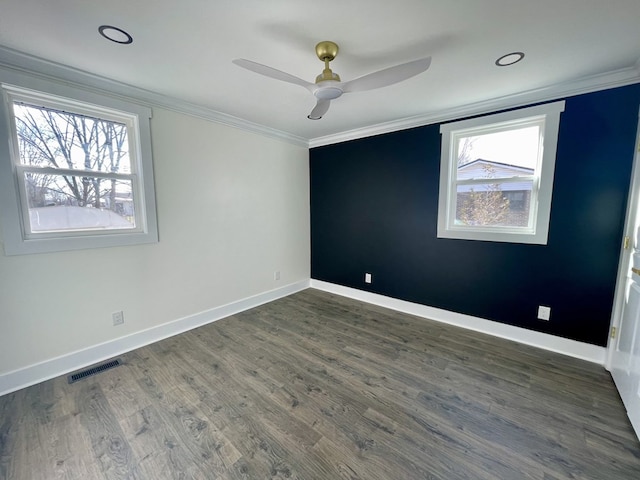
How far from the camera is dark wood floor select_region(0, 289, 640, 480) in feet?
4.52

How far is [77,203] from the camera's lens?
2215 millimetres

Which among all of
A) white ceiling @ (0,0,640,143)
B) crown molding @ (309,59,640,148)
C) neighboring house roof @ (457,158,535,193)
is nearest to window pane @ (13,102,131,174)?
white ceiling @ (0,0,640,143)

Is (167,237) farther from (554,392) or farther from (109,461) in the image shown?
(554,392)

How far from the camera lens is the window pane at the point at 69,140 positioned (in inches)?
77.8

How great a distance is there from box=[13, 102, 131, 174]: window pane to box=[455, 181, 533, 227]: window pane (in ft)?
11.6

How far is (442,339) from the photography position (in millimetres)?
2701

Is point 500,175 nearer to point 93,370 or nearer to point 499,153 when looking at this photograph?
point 499,153

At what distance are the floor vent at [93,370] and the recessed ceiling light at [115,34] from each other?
2519 mm

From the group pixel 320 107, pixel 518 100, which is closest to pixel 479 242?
pixel 518 100

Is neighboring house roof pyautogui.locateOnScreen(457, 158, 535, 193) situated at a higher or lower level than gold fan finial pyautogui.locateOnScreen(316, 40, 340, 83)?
lower

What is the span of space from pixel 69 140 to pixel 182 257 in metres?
1.37

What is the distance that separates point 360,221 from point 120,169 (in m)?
2.85

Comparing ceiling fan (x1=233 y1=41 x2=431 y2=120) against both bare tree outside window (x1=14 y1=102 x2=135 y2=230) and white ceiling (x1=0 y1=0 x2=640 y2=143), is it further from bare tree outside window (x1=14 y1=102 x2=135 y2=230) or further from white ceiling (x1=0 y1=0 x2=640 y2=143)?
bare tree outside window (x1=14 y1=102 x2=135 y2=230)

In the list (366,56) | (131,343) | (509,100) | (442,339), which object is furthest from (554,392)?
(131,343)
